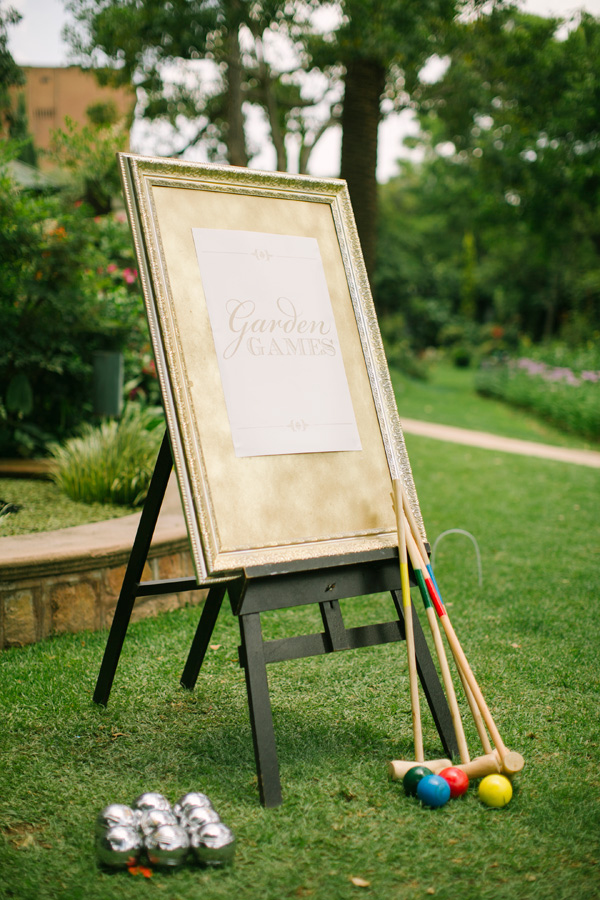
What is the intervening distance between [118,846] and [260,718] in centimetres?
51

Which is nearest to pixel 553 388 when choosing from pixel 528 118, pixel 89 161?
pixel 528 118

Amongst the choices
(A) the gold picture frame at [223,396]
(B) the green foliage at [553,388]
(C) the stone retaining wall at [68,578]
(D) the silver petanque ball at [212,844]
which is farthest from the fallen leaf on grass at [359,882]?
(B) the green foliage at [553,388]

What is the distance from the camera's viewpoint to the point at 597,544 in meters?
5.61

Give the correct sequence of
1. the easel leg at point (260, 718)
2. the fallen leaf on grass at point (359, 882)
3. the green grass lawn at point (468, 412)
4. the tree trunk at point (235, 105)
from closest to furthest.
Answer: the fallen leaf on grass at point (359, 882)
the easel leg at point (260, 718)
the tree trunk at point (235, 105)
the green grass lawn at point (468, 412)

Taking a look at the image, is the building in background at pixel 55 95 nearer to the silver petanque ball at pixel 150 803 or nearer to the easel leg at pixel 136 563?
the easel leg at pixel 136 563

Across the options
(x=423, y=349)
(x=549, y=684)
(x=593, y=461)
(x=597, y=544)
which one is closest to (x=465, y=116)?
(x=593, y=461)

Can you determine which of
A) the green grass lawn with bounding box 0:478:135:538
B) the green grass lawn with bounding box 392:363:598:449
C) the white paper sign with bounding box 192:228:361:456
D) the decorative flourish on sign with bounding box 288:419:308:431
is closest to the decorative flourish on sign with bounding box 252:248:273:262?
the white paper sign with bounding box 192:228:361:456

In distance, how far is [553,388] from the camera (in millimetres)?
13875

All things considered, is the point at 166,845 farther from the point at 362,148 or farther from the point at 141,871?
the point at 362,148

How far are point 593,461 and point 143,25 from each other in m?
8.14

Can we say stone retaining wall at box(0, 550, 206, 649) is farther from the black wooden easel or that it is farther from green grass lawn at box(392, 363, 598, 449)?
green grass lawn at box(392, 363, 598, 449)

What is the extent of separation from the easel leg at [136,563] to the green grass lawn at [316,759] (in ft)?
0.50

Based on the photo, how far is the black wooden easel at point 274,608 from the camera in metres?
2.24

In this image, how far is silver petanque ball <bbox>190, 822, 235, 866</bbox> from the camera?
196 centimetres
